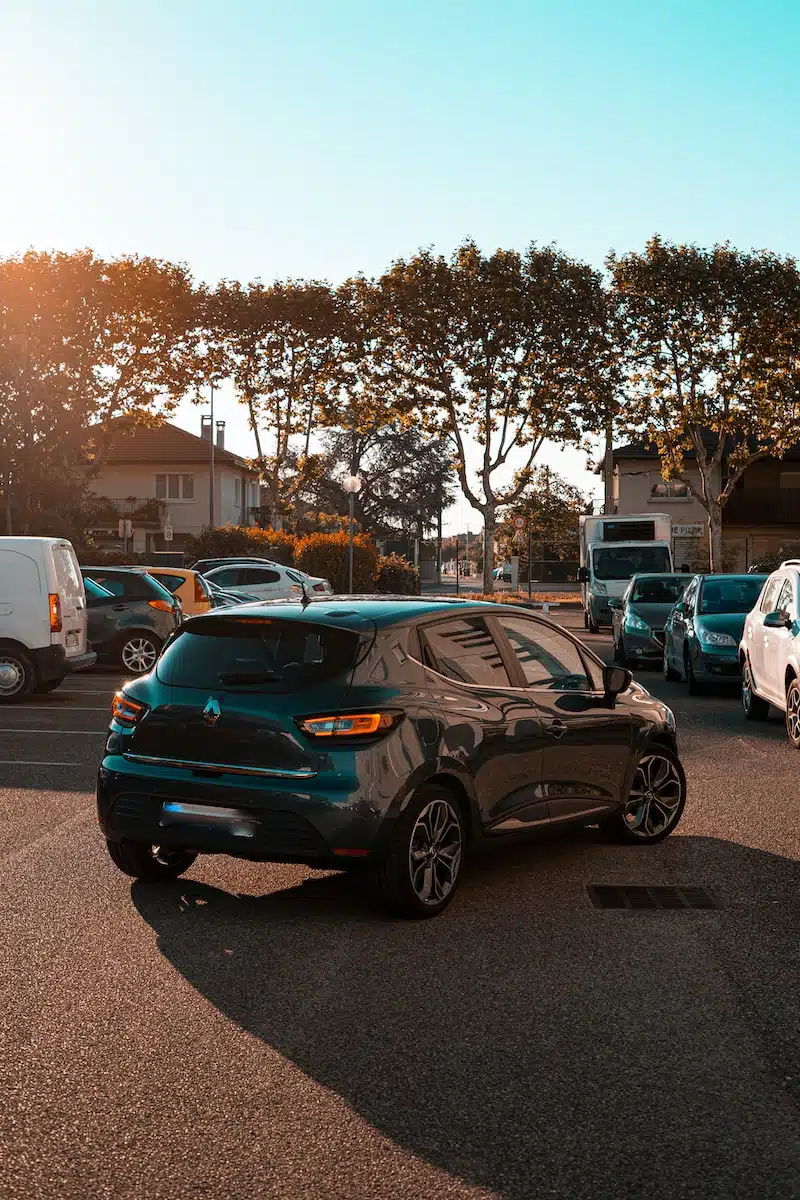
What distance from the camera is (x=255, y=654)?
290 inches

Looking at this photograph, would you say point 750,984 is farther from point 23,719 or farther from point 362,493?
point 362,493

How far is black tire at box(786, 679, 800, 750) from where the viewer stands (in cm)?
1416

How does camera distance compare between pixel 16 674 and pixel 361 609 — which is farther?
pixel 16 674

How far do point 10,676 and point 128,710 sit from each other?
10.8m

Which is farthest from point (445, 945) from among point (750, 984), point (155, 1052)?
point (155, 1052)

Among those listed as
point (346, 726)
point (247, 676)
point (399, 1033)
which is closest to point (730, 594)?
point (247, 676)

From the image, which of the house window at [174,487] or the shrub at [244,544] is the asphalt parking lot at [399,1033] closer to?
the shrub at [244,544]

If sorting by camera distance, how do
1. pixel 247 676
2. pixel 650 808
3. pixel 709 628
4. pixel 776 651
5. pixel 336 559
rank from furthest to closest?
pixel 336 559 → pixel 709 628 → pixel 776 651 → pixel 650 808 → pixel 247 676

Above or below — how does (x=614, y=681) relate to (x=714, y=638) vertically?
above

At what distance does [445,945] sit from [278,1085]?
6.67 feet

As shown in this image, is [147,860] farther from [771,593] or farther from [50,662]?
[50,662]

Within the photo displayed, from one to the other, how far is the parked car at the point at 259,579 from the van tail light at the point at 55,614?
1553cm

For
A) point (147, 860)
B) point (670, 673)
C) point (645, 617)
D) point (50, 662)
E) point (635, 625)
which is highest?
point (645, 617)

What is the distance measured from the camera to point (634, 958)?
6.50 meters
